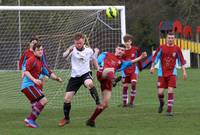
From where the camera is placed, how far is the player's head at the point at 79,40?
1121 centimetres

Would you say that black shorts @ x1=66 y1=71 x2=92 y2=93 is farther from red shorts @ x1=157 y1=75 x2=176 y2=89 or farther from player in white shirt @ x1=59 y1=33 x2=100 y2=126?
red shorts @ x1=157 y1=75 x2=176 y2=89

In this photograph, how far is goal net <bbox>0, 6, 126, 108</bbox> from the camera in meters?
16.6

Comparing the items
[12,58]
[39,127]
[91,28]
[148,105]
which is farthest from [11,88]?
[39,127]

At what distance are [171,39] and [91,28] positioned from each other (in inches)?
169

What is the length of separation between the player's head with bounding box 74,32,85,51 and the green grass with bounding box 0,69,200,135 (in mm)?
1492

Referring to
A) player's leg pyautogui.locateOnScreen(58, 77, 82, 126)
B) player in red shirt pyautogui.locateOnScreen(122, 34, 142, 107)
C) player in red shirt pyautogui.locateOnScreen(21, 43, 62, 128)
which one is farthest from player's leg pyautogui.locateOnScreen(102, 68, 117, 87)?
player in red shirt pyautogui.locateOnScreen(122, 34, 142, 107)

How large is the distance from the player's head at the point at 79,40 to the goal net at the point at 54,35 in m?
4.15

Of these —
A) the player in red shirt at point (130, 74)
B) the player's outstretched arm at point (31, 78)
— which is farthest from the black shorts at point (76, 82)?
the player in red shirt at point (130, 74)

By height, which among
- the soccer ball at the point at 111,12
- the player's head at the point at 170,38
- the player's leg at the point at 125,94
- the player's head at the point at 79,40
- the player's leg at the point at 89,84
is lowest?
the player's leg at the point at 125,94

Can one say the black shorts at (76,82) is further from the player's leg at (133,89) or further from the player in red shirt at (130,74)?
the player's leg at (133,89)

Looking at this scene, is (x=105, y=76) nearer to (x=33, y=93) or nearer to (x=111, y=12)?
(x=33, y=93)

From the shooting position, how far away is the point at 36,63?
37.4 ft

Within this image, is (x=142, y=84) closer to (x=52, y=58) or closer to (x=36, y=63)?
(x=52, y=58)

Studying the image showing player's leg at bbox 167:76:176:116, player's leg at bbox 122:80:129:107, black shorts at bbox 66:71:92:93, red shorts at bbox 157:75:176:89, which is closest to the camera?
black shorts at bbox 66:71:92:93
